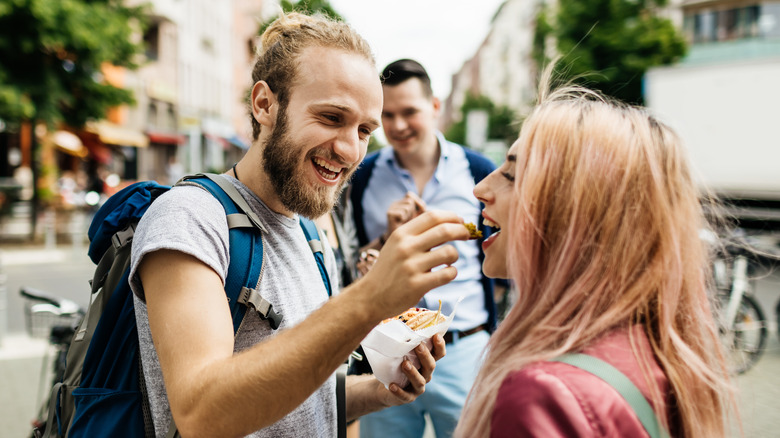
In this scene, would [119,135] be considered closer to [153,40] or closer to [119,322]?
[153,40]

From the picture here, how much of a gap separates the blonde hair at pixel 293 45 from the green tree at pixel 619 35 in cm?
2389

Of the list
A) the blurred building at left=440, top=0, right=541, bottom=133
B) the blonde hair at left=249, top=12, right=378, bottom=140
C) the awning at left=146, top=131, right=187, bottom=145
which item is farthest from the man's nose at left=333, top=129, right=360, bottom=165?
the blurred building at left=440, top=0, right=541, bottom=133

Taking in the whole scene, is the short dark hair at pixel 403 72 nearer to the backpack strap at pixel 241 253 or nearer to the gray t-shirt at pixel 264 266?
the gray t-shirt at pixel 264 266

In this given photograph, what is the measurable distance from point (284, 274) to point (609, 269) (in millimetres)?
874

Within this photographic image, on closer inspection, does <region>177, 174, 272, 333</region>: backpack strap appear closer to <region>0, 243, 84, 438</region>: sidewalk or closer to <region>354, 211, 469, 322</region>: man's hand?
<region>354, 211, 469, 322</region>: man's hand

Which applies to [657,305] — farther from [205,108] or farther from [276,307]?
[205,108]

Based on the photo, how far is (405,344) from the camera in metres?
1.59

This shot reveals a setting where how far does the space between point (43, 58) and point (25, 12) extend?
1539mm

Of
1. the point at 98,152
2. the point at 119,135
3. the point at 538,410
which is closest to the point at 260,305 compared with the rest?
the point at 538,410

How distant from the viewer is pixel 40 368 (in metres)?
5.70

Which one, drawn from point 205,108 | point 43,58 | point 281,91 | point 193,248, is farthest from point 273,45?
point 205,108

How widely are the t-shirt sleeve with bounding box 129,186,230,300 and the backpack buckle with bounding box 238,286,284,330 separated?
0.09m

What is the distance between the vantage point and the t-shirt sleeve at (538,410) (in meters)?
0.98

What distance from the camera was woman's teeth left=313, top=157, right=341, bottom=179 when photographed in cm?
169
